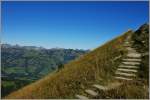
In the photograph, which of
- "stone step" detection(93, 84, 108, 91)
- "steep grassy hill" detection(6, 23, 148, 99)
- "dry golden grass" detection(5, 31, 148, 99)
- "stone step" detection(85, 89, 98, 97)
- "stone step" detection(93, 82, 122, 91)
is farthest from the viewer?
"dry golden grass" detection(5, 31, 148, 99)

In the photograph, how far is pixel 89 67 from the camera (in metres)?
18.1

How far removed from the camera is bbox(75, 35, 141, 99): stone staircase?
13.4m

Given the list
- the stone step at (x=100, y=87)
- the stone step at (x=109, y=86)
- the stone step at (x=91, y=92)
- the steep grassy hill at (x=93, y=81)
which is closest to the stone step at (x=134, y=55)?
the steep grassy hill at (x=93, y=81)

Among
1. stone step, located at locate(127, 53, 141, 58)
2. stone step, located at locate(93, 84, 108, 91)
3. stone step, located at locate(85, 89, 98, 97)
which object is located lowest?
stone step, located at locate(85, 89, 98, 97)

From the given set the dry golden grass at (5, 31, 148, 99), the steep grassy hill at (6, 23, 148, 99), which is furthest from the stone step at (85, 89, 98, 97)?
the dry golden grass at (5, 31, 148, 99)

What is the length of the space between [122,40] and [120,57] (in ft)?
15.9

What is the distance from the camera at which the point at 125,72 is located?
1471 cm

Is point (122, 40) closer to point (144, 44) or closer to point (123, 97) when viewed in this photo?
point (144, 44)

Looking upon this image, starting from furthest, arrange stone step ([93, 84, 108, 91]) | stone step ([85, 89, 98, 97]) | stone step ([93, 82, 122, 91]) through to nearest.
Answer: stone step ([93, 84, 108, 91]), stone step ([93, 82, 122, 91]), stone step ([85, 89, 98, 97])

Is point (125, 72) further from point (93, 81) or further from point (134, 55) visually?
point (134, 55)

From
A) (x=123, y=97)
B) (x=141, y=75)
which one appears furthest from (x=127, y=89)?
(x=141, y=75)

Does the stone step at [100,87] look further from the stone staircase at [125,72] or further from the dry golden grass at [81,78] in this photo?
the dry golden grass at [81,78]

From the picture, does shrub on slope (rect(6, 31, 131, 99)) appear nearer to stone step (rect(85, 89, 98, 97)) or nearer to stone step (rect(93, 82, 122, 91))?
stone step (rect(93, 82, 122, 91))

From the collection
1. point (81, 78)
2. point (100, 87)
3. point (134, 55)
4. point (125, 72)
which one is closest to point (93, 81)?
point (81, 78)
